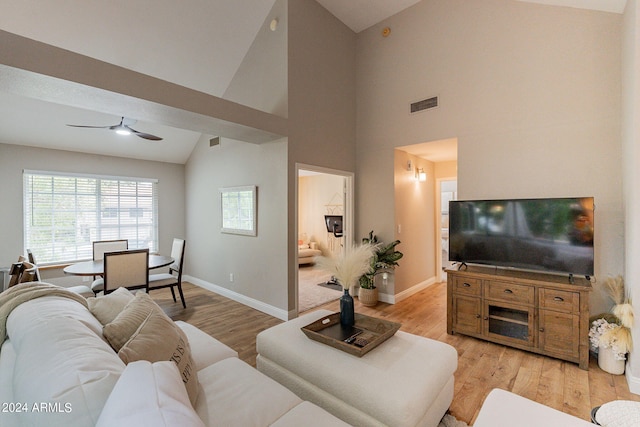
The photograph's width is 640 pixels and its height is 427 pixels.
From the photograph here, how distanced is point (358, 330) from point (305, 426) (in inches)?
39.0

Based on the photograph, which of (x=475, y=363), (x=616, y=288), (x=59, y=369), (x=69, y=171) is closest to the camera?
(x=59, y=369)

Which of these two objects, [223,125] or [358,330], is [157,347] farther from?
[223,125]

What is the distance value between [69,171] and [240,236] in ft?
10.8

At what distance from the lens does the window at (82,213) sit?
4.69 metres

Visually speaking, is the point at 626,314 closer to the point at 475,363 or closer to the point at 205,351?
the point at 475,363

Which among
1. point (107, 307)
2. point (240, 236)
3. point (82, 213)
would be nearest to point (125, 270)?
point (240, 236)

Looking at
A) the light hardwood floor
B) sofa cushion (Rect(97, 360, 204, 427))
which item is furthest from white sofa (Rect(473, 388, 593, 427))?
sofa cushion (Rect(97, 360, 204, 427))

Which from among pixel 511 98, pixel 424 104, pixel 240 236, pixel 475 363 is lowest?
pixel 475 363

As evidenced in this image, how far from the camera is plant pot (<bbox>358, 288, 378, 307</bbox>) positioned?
4548 mm

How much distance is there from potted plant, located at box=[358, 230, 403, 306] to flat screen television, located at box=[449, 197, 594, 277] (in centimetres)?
96

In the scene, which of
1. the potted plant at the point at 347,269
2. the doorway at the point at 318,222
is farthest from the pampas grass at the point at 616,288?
the doorway at the point at 318,222

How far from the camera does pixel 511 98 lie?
344 cm

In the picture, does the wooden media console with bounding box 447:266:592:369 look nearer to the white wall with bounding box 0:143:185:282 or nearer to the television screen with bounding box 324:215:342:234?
the television screen with bounding box 324:215:342:234

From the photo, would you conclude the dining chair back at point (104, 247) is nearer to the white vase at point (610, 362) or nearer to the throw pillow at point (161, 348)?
the throw pillow at point (161, 348)
